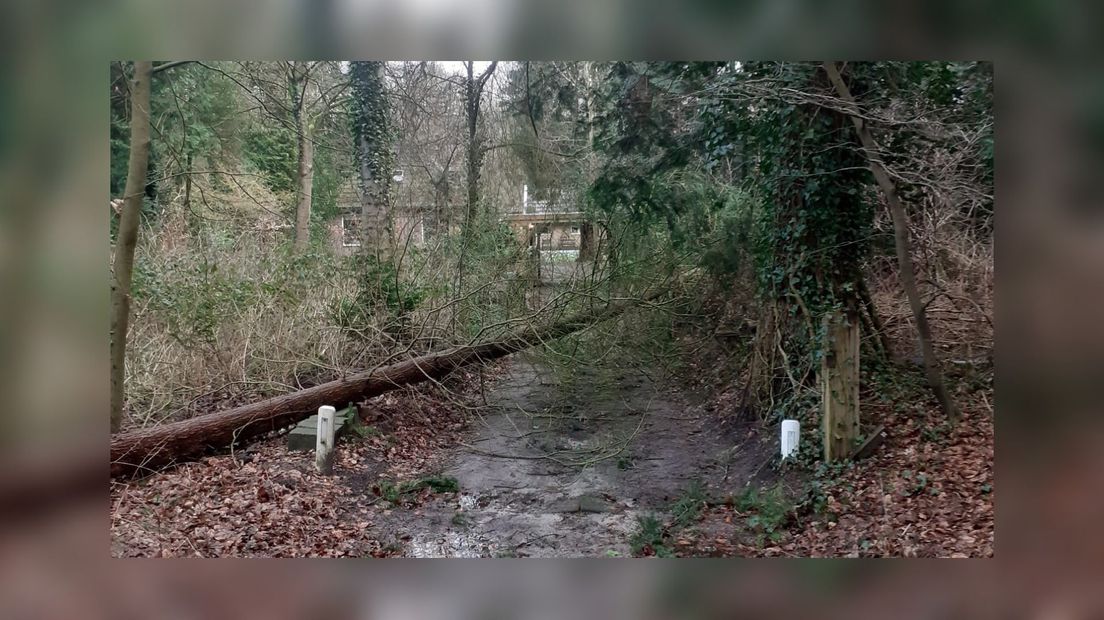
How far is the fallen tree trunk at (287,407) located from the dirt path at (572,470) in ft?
1.04

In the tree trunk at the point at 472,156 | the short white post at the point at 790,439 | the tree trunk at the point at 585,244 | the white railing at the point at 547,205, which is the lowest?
the short white post at the point at 790,439

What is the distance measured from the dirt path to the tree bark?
95cm

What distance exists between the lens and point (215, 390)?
3490mm

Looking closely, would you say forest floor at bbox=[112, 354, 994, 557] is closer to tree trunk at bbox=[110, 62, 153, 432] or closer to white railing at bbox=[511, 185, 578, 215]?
tree trunk at bbox=[110, 62, 153, 432]

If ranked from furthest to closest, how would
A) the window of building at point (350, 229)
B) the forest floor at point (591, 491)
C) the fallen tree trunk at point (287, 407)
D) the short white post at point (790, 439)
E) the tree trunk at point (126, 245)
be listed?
1. the window of building at point (350, 229)
2. the short white post at point (790, 439)
3. the fallen tree trunk at point (287, 407)
4. the tree trunk at point (126, 245)
5. the forest floor at point (591, 491)

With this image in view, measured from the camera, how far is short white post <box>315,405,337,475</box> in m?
3.41

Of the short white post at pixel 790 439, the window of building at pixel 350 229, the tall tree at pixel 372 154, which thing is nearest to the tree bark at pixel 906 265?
the short white post at pixel 790 439

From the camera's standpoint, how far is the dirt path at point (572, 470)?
3129 mm

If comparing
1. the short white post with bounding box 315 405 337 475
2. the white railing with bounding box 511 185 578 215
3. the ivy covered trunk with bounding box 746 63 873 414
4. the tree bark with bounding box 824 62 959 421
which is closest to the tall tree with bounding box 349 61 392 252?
the white railing with bounding box 511 185 578 215

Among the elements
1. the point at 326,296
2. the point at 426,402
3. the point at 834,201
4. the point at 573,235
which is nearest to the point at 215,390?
the point at 326,296

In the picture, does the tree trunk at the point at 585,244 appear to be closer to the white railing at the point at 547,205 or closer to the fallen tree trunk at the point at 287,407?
the white railing at the point at 547,205

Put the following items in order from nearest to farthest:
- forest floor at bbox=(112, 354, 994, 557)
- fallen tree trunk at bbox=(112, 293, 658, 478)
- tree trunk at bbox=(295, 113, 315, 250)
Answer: forest floor at bbox=(112, 354, 994, 557), fallen tree trunk at bbox=(112, 293, 658, 478), tree trunk at bbox=(295, 113, 315, 250)
